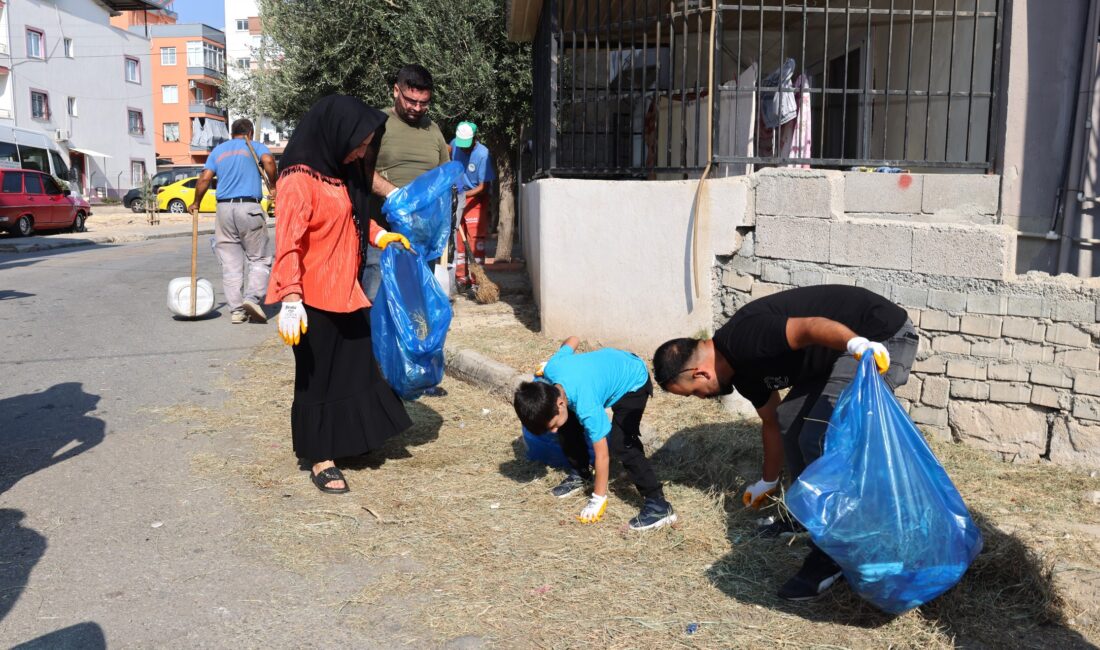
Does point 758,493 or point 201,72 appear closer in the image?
point 758,493

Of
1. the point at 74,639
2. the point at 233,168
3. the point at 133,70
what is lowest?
the point at 74,639

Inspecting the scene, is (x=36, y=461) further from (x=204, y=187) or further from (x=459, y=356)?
(x=204, y=187)

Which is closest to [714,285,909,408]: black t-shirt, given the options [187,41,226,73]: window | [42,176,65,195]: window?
[42,176,65,195]: window

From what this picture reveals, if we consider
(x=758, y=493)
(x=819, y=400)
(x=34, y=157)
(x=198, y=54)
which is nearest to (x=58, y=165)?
(x=34, y=157)

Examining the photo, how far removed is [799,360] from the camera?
3590 mm

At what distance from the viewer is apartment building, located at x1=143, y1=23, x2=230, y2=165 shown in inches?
2424

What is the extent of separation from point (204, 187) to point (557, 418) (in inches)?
235

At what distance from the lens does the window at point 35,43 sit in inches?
1523

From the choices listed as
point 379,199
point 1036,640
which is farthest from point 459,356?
point 1036,640

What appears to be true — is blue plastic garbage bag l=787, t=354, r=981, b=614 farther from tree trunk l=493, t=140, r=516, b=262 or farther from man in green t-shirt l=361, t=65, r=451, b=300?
tree trunk l=493, t=140, r=516, b=262

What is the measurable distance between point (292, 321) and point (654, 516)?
1.84 metres

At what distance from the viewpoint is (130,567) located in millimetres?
3633

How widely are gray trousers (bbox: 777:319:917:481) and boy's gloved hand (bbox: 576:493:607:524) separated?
0.86 meters

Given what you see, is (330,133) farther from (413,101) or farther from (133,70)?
(133,70)
